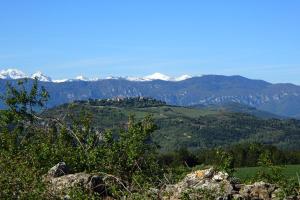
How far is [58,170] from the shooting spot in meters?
17.2

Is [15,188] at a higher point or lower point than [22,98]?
lower

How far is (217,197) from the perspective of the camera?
13.2 m

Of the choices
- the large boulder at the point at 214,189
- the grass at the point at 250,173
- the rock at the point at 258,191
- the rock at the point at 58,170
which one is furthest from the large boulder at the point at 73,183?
the grass at the point at 250,173

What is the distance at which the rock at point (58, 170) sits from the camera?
1680 centimetres

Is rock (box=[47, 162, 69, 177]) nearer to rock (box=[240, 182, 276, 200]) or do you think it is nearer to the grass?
the grass

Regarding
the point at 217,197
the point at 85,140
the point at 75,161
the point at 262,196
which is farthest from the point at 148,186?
the point at 85,140

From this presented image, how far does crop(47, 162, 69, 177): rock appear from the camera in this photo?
661 inches

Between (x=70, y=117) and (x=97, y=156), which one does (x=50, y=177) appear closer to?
(x=97, y=156)

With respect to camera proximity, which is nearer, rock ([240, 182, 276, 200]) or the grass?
rock ([240, 182, 276, 200])

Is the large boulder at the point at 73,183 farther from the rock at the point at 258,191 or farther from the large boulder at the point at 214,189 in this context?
the rock at the point at 258,191

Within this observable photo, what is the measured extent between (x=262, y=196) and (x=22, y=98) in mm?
13950

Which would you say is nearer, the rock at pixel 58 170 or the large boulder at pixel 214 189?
the large boulder at pixel 214 189

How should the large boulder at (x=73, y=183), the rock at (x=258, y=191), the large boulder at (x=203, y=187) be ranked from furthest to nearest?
the large boulder at (x=73, y=183) → the rock at (x=258, y=191) → the large boulder at (x=203, y=187)

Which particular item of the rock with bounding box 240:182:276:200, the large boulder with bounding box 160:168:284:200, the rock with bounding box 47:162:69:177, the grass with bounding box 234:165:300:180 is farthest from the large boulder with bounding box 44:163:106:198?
the grass with bounding box 234:165:300:180
